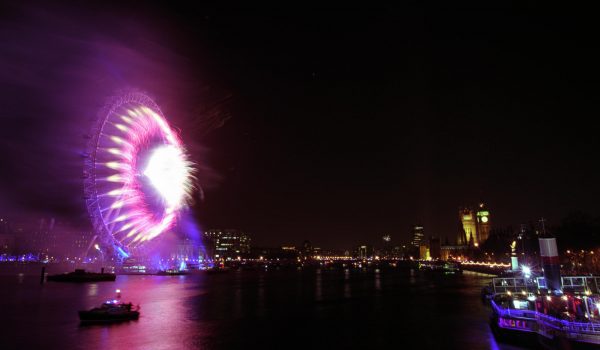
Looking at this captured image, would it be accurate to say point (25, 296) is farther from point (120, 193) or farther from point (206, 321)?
point (206, 321)

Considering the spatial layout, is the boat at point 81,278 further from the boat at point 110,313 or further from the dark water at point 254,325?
the boat at point 110,313

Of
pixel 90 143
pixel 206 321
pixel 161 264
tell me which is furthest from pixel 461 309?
pixel 161 264

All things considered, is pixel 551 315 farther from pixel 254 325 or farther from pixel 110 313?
pixel 110 313

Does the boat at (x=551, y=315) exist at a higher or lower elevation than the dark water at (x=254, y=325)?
higher

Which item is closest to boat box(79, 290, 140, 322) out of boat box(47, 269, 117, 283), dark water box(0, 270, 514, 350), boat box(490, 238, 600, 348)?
dark water box(0, 270, 514, 350)

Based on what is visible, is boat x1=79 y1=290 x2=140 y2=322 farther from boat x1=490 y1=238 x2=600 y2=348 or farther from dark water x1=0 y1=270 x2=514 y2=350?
boat x1=490 y1=238 x2=600 y2=348

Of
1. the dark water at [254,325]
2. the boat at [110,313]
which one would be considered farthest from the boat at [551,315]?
the boat at [110,313]

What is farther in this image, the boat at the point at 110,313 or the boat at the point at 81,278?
the boat at the point at 81,278

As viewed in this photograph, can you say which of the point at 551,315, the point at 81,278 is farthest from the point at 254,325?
the point at 81,278
